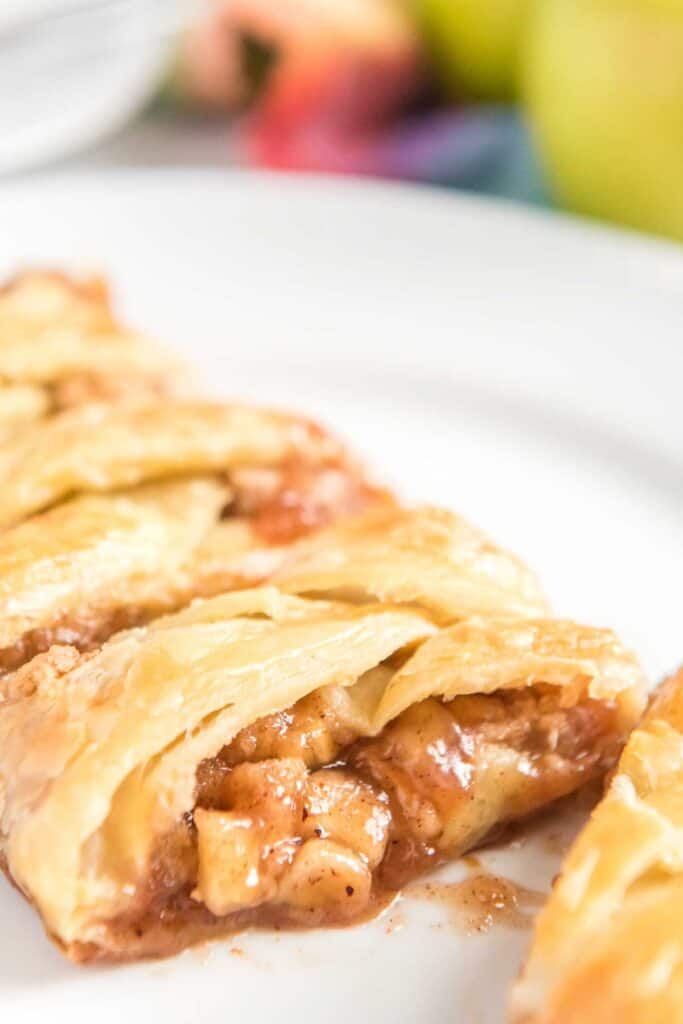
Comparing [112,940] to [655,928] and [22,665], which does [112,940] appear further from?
[655,928]

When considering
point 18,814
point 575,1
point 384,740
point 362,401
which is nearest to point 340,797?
point 384,740

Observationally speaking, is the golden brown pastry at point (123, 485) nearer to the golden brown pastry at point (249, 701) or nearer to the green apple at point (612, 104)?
the golden brown pastry at point (249, 701)

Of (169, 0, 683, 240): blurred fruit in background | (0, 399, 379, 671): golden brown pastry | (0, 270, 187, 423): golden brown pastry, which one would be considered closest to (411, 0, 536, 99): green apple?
(169, 0, 683, 240): blurred fruit in background

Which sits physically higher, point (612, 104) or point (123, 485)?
point (612, 104)

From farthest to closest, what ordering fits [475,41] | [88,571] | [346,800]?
[475,41]
[88,571]
[346,800]

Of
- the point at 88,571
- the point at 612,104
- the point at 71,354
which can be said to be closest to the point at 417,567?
the point at 88,571

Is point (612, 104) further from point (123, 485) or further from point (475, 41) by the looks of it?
point (123, 485)
